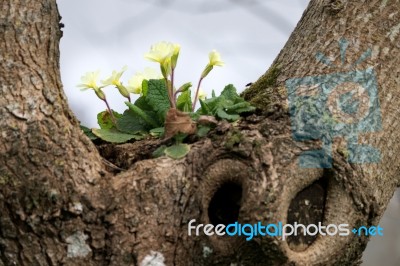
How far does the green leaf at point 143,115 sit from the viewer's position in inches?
110

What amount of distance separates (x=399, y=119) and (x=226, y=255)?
2.58 ft

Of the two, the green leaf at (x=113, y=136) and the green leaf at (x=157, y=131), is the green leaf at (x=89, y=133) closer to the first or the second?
the green leaf at (x=113, y=136)

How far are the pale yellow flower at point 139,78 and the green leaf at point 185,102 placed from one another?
0.20 m

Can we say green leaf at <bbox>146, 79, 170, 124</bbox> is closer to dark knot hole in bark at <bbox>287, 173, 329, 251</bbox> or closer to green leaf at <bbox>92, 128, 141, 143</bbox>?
green leaf at <bbox>92, 128, 141, 143</bbox>

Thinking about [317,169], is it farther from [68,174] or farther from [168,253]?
[68,174]

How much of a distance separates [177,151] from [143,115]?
0.42 m

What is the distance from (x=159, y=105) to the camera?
279 centimetres

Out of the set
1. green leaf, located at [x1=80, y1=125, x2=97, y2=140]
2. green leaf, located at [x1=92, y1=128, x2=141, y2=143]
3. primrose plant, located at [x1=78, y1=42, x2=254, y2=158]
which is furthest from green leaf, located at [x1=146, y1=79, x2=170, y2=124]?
green leaf, located at [x1=80, y1=125, x2=97, y2=140]

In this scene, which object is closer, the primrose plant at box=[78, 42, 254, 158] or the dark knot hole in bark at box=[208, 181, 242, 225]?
the dark knot hole in bark at box=[208, 181, 242, 225]

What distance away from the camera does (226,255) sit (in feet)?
7.47

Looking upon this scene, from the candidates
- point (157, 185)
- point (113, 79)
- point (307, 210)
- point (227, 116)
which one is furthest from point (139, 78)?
point (307, 210)

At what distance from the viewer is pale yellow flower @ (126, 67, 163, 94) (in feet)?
9.91

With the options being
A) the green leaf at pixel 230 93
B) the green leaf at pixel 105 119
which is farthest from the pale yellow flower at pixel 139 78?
the green leaf at pixel 230 93

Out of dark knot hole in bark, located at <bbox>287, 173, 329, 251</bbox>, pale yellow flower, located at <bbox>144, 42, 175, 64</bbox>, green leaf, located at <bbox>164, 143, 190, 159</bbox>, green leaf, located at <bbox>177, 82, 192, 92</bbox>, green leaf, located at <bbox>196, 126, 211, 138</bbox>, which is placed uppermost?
pale yellow flower, located at <bbox>144, 42, 175, 64</bbox>
